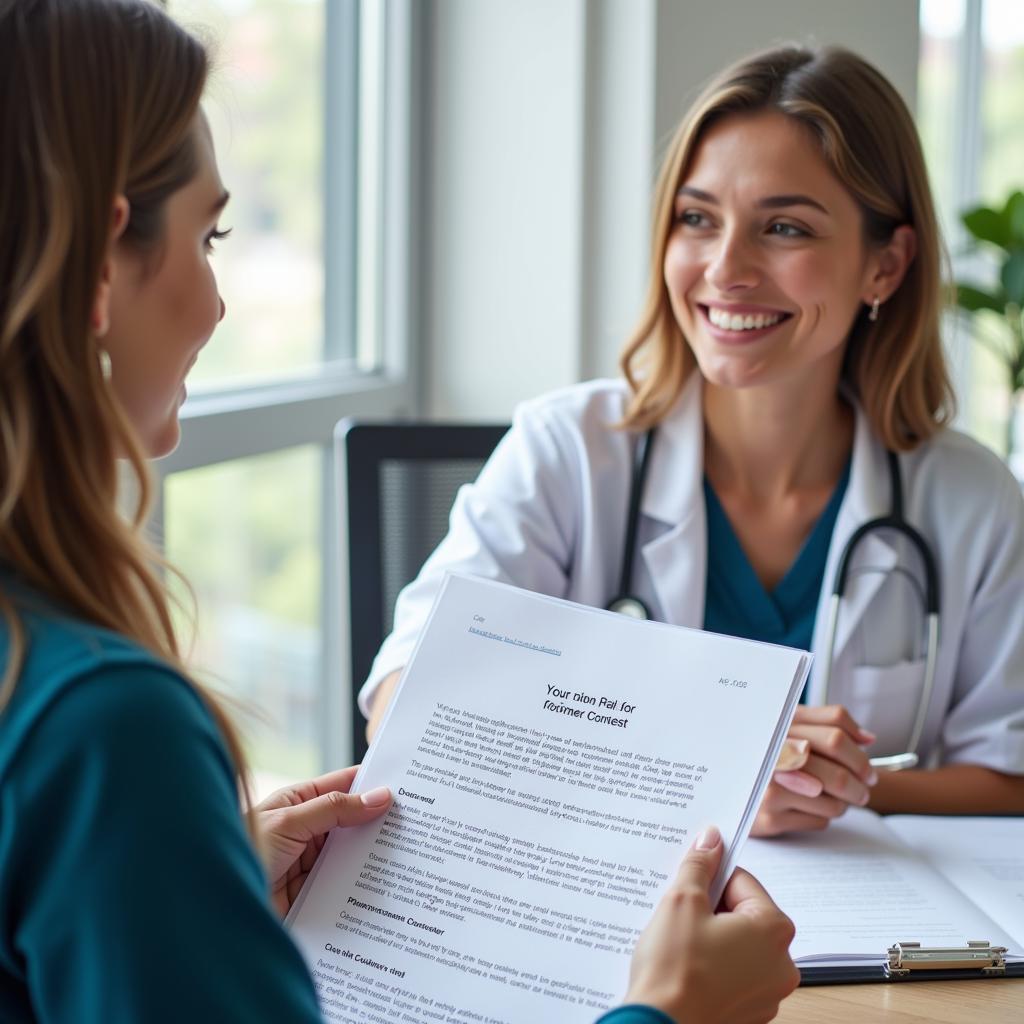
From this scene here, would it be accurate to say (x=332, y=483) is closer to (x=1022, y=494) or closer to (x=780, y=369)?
(x=780, y=369)

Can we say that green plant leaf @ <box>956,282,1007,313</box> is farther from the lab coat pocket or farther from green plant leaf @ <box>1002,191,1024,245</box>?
the lab coat pocket

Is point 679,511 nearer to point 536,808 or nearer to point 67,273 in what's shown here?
point 536,808

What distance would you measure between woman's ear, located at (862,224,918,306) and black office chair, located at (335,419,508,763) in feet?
1.74

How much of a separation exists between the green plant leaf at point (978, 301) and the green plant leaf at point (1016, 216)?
12 cm

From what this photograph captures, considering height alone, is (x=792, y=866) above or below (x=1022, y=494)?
below

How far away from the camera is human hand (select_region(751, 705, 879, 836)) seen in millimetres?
1097

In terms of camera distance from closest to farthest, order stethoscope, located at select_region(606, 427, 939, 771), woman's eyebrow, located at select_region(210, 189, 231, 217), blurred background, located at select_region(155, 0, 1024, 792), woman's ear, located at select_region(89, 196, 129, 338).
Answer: woman's ear, located at select_region(89, 196, 129, 338) < woman's eyebrow, located at select_region(210, 189, 231, 217) < stethoscope, located at select_region(606, 427, 939, 771) < blurred background, located at select_region(155, 0, 1024, 792)

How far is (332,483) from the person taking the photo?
2.30m

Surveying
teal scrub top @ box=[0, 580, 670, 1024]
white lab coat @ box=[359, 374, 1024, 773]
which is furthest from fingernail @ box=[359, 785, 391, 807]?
white lab coat @ box=[359, 374, 1024, 773]

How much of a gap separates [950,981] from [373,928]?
0.43 metres

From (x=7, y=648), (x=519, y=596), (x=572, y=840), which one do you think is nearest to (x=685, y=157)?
(x=519, y=596)

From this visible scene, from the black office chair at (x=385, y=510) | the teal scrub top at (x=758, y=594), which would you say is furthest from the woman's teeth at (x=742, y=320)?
the black office chair at (x=385, y=510)

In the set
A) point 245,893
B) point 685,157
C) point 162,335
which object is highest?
point 685,157

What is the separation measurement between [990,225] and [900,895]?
2026 millimetres
